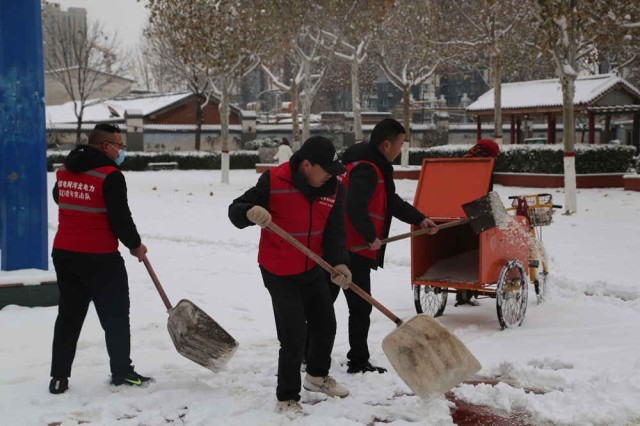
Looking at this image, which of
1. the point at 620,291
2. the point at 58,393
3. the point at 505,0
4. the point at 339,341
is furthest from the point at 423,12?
the point at 58,393

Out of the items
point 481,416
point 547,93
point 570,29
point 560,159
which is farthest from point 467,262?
point 547,93

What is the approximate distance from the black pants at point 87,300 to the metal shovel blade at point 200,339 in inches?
13.2

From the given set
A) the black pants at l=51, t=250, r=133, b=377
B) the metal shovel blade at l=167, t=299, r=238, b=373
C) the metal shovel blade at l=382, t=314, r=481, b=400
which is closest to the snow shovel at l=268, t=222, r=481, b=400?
the metal shovel blade at l=382, t=314, r=481, b=400

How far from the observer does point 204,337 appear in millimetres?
5219

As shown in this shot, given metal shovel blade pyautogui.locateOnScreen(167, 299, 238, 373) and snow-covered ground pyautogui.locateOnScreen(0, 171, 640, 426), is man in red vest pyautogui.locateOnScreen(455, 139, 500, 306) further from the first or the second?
metal shovel blade pyautogui.locateOnScreen(167, 299, 238, 373)

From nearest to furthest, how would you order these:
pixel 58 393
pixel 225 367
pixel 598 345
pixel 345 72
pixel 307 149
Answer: pixel 307 149 < pixel 58 393 < pixel 225 367 < pixel 598 345 < pixel 345 72

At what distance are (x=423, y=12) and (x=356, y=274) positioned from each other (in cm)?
2516

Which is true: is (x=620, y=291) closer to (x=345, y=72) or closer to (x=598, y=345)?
(x=598, y=345)

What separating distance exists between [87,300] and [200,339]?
78 cm

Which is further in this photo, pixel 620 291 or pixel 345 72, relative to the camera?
pixel 345 72

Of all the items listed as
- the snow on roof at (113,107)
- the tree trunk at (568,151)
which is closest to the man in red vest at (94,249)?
the tree trunk at (568,151)

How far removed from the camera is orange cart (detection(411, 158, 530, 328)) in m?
6.85

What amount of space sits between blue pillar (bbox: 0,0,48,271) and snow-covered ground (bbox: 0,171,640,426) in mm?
698

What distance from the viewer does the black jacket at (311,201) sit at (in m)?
4.53
